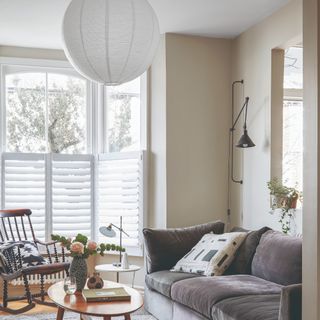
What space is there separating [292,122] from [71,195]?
8.14 feet

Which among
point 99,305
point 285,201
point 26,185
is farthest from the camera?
point 26,185

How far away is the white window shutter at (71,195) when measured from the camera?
231 inches

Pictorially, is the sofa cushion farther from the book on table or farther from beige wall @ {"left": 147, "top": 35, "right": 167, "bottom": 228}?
beige wall @ {"left": 147, "top": 35, "right": 167, "bottom": 228}

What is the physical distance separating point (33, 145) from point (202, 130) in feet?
6.18

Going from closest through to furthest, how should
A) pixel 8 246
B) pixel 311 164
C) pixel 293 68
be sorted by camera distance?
1. pixel 311 164
2. pixel 8 246
3. pixel 293 68

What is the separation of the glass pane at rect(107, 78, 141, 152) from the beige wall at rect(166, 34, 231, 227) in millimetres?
580

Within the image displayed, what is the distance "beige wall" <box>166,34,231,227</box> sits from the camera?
549 cm

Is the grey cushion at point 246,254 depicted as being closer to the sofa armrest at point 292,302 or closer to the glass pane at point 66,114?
the sofa armrest at point 292,302

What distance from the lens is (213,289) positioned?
12.3ft

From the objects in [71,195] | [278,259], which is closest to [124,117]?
[71,195]

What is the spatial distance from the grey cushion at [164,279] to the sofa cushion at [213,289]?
10 cm

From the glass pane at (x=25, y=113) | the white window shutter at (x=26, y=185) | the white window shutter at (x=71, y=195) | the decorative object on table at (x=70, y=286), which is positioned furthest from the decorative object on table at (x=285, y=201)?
the glass pane at (x=25, y=113)

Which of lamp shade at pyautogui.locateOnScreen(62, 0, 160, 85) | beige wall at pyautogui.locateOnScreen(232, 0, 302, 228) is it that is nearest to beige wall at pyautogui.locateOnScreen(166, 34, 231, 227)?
beige wall at pyautogui.locateOnScreen(232, 0, 302, 228)

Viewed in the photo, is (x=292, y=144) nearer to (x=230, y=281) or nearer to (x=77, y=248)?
(x=230, y=281)
